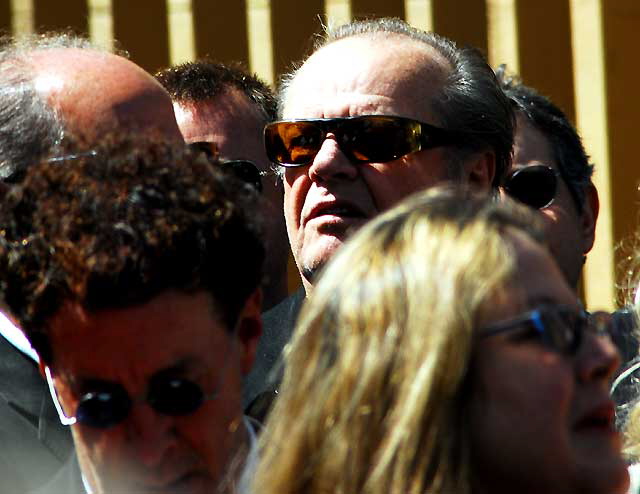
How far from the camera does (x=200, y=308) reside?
7.11ft

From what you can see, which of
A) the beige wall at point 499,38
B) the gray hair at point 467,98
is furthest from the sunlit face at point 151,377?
the beige wall at point 499,38

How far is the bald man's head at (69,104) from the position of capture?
9.04ft

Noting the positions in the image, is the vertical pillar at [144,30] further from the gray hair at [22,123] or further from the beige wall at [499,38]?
the gray hair at [22,123]

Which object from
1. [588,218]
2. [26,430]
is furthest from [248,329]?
[588,218]

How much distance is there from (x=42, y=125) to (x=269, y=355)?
894mm

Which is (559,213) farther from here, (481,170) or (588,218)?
(481,170)

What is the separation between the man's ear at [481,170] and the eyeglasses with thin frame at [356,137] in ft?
0.34

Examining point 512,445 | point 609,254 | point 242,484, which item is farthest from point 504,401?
point 609,254

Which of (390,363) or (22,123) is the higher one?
(22,123)

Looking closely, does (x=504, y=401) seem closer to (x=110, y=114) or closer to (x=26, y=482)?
(x=26, y=482)

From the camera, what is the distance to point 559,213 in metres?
3.80

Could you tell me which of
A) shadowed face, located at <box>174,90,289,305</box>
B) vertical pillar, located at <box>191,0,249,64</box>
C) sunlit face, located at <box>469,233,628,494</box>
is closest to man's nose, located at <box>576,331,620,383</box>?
sunlit face, located at <box>469,233,628,494</box>

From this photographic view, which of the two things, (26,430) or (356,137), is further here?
(356,137)

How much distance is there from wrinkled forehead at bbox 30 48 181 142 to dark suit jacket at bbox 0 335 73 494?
0.51 m
